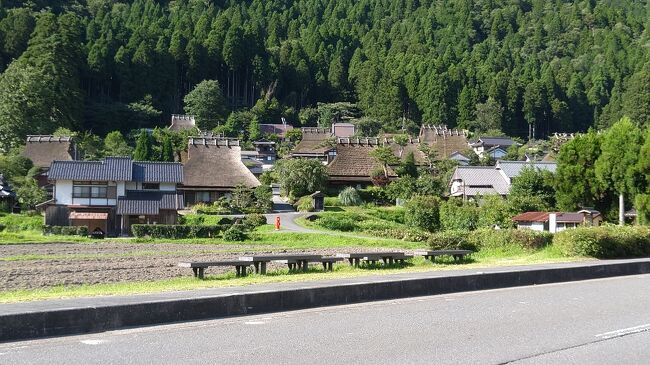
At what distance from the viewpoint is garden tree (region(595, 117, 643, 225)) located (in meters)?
30.2

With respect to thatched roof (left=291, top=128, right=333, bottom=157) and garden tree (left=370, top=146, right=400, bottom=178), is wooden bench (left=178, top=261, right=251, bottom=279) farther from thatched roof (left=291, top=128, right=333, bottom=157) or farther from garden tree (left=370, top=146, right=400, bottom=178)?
thatched roof (left=291, top=128, right=333, bottom=157)

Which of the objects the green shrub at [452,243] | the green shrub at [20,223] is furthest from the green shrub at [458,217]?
the green shrub at [20,223]

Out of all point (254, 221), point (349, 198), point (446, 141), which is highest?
point (446, 141)

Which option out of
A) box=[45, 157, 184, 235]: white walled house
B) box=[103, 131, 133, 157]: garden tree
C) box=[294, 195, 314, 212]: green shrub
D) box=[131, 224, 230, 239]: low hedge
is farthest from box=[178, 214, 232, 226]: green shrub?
box=[103, 131, 133, 157]: garden tree

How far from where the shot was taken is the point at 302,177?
4812 cm

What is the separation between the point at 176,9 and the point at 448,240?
3978 inches

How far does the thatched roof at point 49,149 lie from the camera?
53.0 metres

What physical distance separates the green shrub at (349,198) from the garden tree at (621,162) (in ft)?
58.2

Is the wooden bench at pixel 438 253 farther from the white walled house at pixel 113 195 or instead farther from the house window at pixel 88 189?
the house window at pixel 88 189

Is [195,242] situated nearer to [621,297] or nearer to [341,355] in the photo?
[621,297]

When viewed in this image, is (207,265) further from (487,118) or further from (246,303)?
(487,118)

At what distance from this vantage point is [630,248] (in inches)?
781

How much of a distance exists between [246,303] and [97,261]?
15.9 m

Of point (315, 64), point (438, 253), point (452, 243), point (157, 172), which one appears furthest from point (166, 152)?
point (315, 64)
